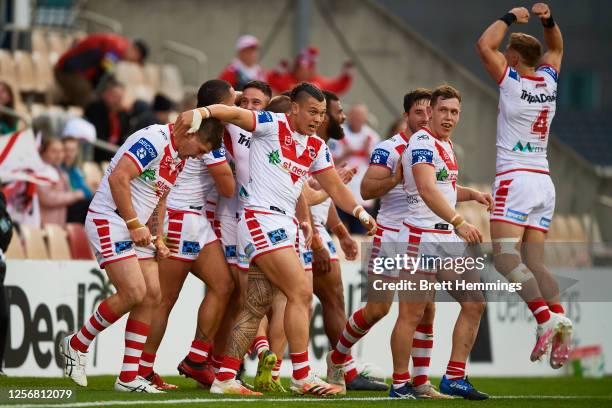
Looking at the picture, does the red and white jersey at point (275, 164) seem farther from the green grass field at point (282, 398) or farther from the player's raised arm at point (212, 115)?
the green grass field at point (282, 398)

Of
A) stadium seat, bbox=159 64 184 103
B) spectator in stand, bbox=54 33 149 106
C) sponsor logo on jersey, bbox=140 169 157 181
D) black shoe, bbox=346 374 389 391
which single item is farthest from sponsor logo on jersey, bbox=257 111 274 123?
stadium seat, bbox=159 64 184 103

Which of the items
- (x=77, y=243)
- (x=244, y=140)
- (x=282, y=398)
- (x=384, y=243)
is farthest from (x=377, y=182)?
(x=77, y=243)

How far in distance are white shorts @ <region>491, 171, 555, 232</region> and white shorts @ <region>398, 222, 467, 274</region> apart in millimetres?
467

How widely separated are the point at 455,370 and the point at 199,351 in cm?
215

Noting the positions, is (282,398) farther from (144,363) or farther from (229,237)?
(229,237)

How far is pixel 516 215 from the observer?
10859 mm

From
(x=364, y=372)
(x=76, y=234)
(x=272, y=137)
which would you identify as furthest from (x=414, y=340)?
(x=76, y=234)

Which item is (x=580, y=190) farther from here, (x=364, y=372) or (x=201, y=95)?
(x=201, y=95)

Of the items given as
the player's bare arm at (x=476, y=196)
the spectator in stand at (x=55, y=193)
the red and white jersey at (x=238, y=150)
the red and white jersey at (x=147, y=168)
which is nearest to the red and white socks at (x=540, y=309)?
the player's bare arm at (x=476, y=196)

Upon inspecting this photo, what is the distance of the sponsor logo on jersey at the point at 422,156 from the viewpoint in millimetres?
10422

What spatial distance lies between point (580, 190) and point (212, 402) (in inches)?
550

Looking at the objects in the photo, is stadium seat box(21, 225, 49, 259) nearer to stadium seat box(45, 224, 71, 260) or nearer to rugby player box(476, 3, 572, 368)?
stadium seat box(45, 224, 71, 260)

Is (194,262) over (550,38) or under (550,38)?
under

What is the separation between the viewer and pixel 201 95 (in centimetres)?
1073
